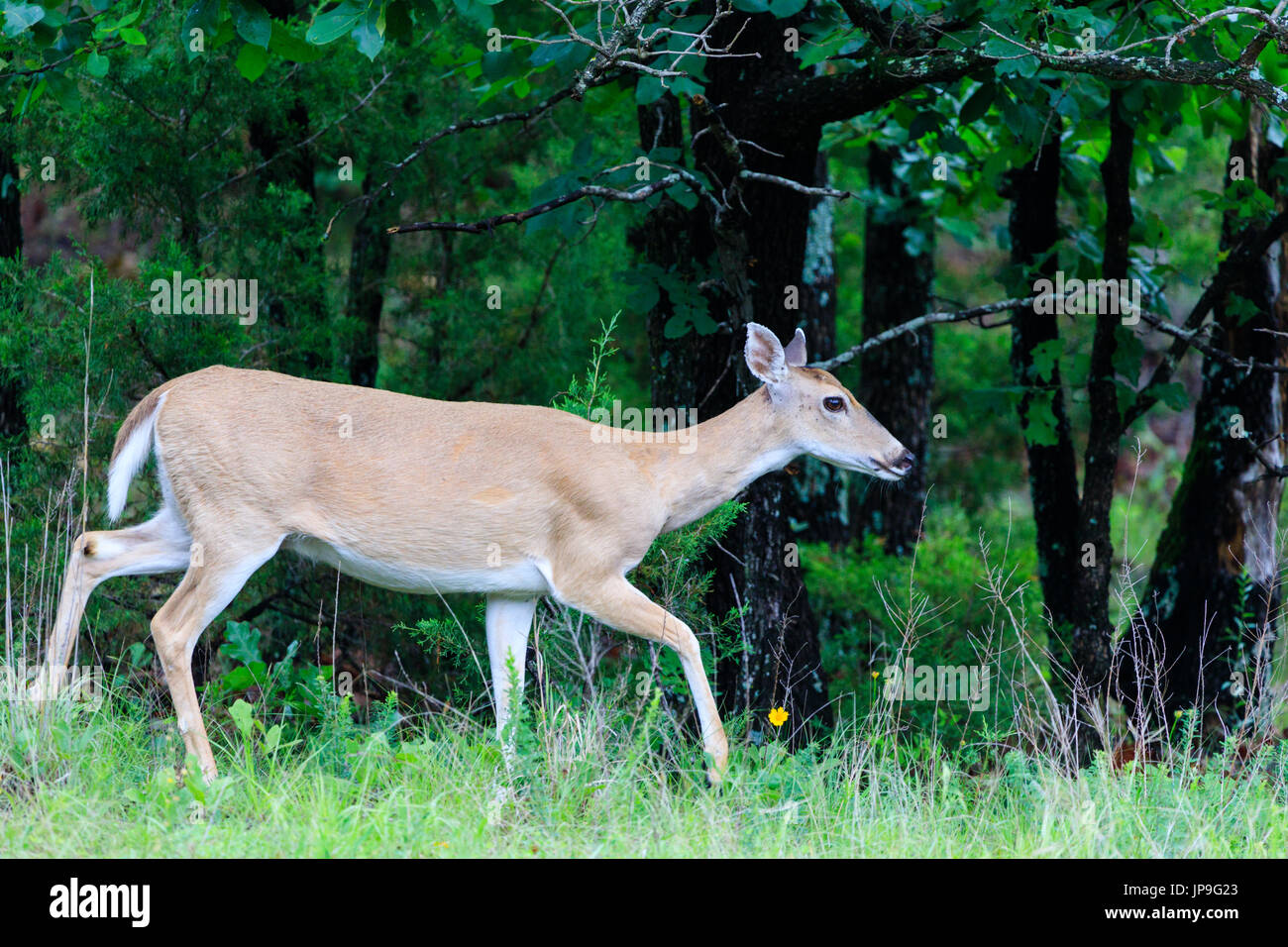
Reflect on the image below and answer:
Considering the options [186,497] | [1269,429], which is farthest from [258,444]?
[1269,429]

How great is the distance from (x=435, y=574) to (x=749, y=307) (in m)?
2.41

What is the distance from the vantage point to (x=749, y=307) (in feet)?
25.4

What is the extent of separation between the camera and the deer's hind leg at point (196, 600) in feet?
20.2

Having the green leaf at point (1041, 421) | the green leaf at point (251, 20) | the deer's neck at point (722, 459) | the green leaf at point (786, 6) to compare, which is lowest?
the deer's neck at point (722, 459)

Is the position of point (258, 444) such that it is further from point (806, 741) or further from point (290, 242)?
point (806, 741)

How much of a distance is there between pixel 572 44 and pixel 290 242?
2640 mm

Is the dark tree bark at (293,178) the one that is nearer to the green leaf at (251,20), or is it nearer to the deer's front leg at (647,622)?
the green leaf at (251,20)

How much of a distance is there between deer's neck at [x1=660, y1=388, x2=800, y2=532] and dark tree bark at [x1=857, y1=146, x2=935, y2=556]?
6.14m

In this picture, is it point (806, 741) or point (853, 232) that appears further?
point (853, 232)

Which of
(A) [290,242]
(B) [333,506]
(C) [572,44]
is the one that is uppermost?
(C) [572,44]

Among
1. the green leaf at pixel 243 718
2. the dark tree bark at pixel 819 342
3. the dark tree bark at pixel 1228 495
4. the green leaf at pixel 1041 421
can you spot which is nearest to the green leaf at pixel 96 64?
the green leaf at pixel 243 718

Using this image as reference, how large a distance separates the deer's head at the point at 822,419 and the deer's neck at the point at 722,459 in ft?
0.23

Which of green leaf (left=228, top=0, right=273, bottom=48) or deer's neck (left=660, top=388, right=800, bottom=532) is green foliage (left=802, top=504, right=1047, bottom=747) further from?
green leaf (left=228, top=0, right=273, bottom=48)

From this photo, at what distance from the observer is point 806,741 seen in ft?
25.0
